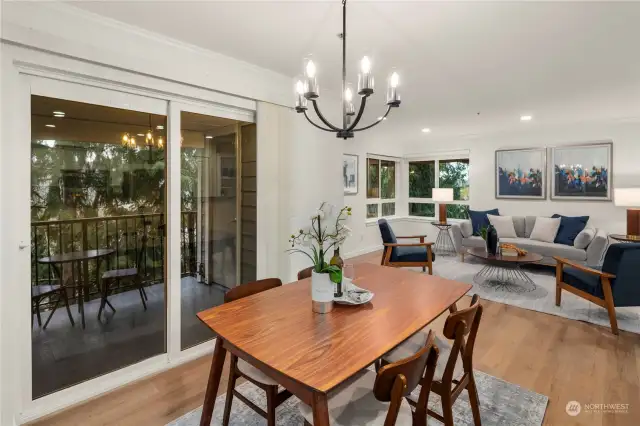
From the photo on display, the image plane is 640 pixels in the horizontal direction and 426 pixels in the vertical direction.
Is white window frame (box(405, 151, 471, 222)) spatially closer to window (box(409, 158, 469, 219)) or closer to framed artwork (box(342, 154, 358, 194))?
window (box(409, 158, 469, 219))

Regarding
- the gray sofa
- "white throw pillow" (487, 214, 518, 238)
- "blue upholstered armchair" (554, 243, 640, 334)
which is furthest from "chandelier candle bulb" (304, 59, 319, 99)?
"white throw pillow" (487, 214, 518, 238)

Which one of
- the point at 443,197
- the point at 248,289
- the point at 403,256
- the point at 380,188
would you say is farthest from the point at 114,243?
the point at 443,197

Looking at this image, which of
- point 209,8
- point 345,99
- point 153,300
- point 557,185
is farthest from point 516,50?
point 557,185

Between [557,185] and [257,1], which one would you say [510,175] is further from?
[257,1]

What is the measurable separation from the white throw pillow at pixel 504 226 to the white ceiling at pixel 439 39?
8.20 feet

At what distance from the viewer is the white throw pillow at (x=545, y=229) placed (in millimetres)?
5406

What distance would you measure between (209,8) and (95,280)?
204 centimetres

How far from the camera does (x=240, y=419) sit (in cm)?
197

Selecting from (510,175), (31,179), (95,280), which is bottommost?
(95,280)

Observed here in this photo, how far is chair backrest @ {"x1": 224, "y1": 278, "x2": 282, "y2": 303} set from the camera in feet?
6.34

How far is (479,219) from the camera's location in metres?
6.12

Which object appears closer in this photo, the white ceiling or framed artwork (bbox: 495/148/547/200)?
the white ceiling

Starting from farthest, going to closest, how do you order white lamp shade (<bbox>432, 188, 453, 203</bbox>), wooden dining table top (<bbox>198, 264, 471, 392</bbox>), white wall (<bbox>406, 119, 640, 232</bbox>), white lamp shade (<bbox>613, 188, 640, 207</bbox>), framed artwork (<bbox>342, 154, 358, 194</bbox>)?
white lamp shade (<bbox>432, 188, 453, 203</bbox>) → framed artwork (<bbox>342, 154, 358, 194</bbox>) → white wall (<bbox>406, 119, 640, 232</bbox>) → white lamp shade (<bbox>613, 188, 640, 207</bbox>) → wooden dining table top (<bbox>198, 264, 471, 392</bbox>)

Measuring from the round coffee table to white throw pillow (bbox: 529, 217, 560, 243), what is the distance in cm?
65
